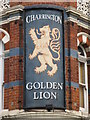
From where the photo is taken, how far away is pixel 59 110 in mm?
20500

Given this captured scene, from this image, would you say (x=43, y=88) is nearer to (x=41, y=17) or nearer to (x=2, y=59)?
(x=2, y=59)

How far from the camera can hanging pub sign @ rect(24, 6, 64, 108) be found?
2053 centimetres

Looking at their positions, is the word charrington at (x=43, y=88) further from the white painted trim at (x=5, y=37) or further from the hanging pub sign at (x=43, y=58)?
the white painted trim at (x=5, y=37)

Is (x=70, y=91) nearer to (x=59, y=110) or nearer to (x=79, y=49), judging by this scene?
(x=59, y=110)

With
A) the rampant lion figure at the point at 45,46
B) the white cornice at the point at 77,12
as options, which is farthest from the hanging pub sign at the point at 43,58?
the white cornice at the point at 77,12

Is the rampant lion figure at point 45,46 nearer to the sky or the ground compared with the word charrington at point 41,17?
nearer to the ground

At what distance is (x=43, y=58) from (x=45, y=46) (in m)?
0.43

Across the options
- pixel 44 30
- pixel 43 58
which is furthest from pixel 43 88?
pixel 44 30

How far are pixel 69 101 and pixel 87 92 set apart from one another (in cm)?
176

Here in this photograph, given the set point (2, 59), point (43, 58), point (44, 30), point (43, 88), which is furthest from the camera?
point (2, 59)

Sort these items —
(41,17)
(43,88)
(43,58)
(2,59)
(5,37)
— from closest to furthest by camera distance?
(43,88)
(43,58)
(41,17)
(5,37)
(2,59)

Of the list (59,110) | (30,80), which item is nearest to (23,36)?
(30,80)

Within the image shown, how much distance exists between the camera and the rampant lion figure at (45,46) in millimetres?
20797

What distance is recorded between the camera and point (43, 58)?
68.3ft
